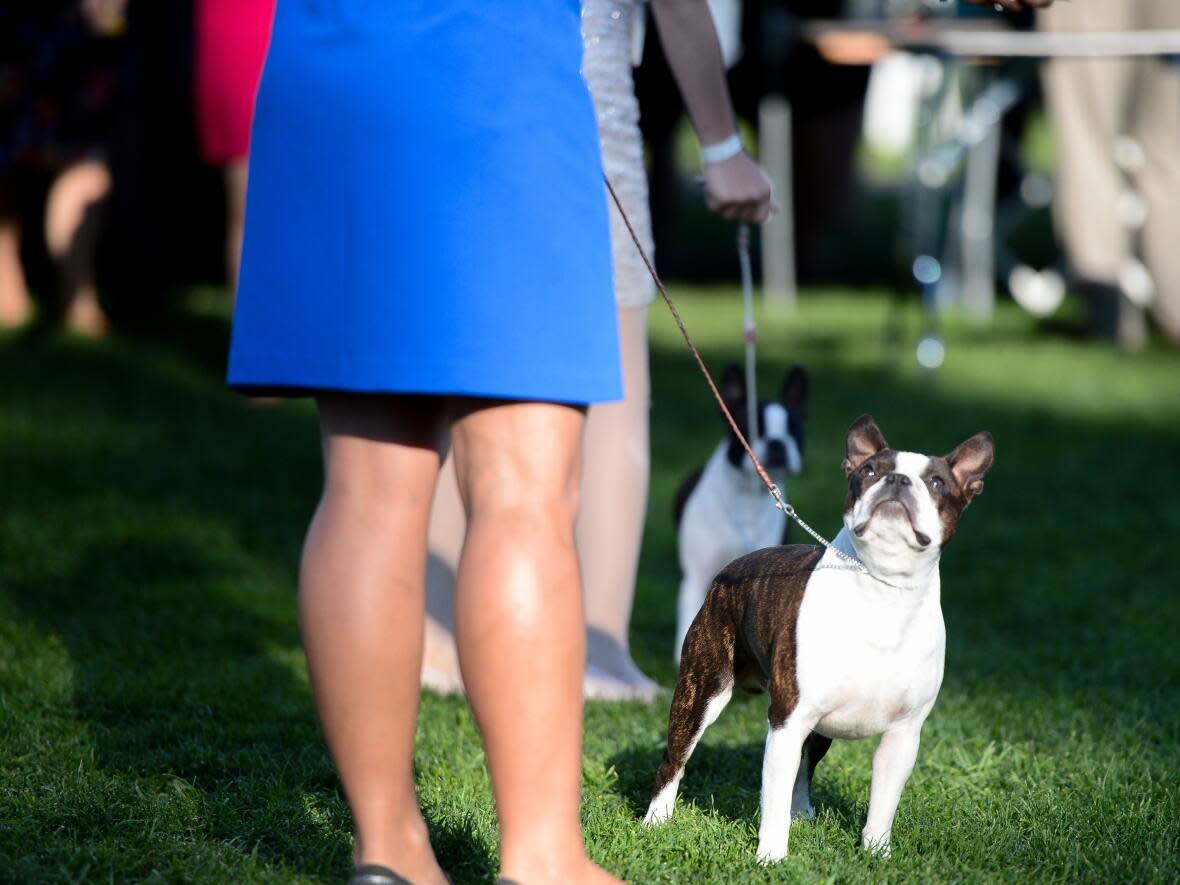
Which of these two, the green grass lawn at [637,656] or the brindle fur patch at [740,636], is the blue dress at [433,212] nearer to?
the brindle fur patch at [740,636]

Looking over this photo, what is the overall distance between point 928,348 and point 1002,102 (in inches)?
114

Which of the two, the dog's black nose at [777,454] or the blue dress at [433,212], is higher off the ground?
the blue dress at [433,212]

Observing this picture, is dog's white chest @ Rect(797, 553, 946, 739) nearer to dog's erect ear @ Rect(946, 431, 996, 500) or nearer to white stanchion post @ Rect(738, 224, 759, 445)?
dog's erect ear @ Rect(946, 431, 996, 500)

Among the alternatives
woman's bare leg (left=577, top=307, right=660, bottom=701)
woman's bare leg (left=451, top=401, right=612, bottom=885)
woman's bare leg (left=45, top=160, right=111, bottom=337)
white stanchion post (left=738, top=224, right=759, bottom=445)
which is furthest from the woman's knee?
woman's bare leg (left=45, top=160, right=111, bottom=337)

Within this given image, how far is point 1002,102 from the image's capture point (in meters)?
10.4

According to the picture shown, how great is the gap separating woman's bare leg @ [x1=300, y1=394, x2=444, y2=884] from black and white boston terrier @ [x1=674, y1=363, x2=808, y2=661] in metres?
2.20

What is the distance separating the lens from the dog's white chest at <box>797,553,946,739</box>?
2615mm

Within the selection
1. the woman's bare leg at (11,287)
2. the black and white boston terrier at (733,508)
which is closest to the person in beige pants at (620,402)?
the black and white boston terrier at (733,508)

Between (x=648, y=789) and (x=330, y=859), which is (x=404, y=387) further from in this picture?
(x=648, y=789)

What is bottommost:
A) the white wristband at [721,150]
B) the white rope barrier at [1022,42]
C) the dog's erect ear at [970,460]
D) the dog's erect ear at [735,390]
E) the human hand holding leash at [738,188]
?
the dog's erect ear at [735,390]

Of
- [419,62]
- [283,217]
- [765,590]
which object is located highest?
[419,62]

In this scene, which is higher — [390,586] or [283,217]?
[283,217]

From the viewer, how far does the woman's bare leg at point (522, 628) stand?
7.29 feet

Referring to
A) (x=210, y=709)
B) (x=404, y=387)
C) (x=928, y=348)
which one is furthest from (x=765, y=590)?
(x=928, y=348)
